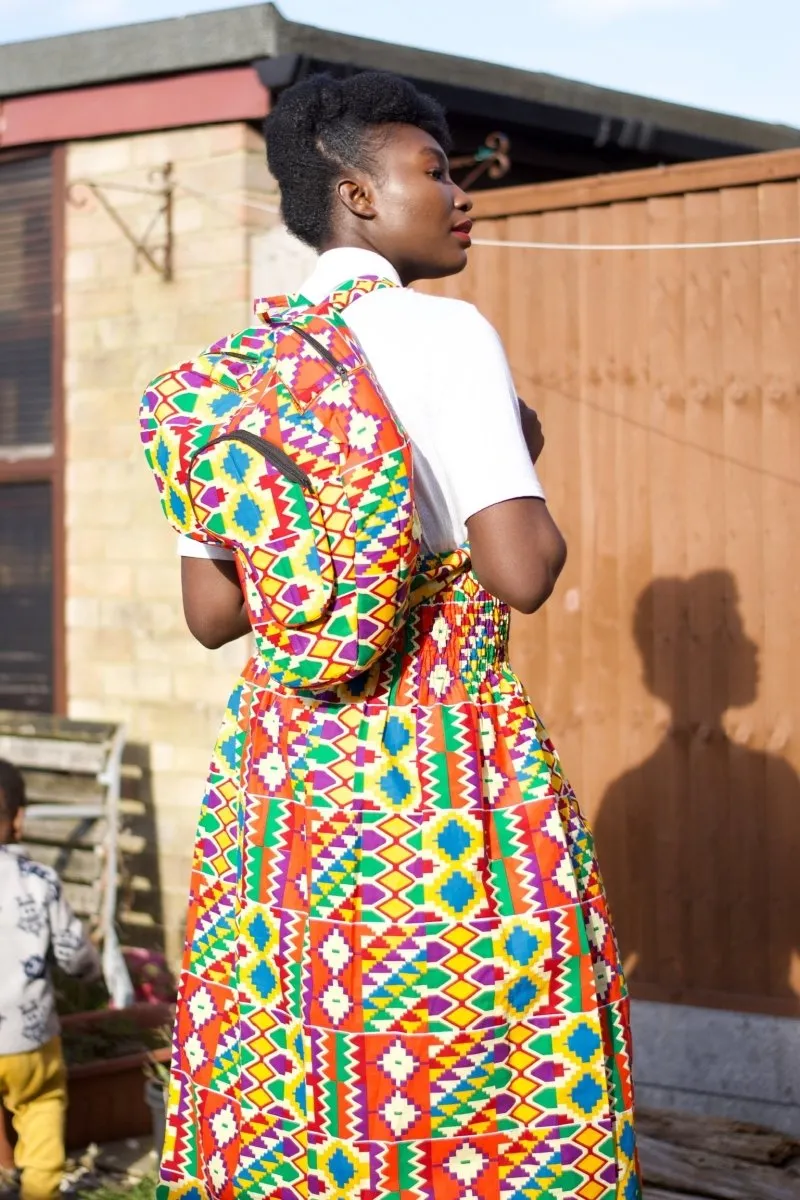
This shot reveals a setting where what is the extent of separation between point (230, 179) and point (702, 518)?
2263mm

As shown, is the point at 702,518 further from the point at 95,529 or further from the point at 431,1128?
the point at 431,1128

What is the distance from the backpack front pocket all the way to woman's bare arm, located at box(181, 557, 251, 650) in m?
0.19

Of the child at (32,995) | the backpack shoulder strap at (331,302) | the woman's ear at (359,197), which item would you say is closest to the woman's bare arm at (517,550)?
the backpack shoulder strap at (331,302)

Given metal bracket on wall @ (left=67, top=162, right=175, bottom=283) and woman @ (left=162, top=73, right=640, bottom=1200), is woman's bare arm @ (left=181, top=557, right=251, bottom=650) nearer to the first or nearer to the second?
woman @ (left=162, top=73, right=640, bottom=1200)

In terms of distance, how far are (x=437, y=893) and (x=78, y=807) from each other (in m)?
4.26

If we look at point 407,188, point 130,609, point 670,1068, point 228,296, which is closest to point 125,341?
point 228,296

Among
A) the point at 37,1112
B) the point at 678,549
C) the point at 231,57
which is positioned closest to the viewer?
the point at 37,1112

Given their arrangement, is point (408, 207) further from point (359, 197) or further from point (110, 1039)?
point (110, 1039)

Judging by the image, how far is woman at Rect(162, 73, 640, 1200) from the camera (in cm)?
209

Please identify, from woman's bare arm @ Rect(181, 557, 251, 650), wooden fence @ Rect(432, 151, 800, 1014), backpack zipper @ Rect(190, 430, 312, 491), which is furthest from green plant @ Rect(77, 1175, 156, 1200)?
backpack zipper @ Rect(190, 430, 312, 491)

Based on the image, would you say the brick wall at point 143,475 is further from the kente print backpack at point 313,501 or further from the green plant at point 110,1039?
the kente print backpack at point 313,501

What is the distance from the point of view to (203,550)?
2277mm

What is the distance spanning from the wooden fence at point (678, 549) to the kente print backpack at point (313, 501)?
302cm

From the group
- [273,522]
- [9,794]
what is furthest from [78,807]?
[273,522]
